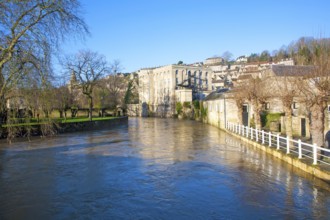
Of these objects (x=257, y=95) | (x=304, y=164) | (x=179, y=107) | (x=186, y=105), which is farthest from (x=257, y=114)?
(x=179, y=107)

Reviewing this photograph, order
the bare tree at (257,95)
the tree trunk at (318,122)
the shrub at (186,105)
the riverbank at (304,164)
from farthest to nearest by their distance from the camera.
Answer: the shrub at (186,105), the bare tree at (257,95), the tree trunk at (318,122), the riverbank at (304,164)

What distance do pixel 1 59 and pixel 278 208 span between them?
566 inches

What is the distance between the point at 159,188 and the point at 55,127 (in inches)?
891

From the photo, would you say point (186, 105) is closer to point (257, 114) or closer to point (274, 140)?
point (257, 114)

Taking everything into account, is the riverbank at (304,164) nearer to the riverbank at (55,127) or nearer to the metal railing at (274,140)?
the metal railing at (274,140)

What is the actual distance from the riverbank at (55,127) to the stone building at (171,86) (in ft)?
82.3

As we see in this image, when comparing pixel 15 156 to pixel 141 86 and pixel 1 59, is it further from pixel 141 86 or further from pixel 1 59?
pixel 141 86

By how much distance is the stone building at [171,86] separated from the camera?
70.1 m

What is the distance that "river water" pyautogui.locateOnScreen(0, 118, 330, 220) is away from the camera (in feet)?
24.4

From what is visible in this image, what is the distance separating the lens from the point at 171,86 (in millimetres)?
73438

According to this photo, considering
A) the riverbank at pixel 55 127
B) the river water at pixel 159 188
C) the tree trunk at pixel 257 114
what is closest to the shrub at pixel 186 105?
the riverbank at pixel 55 127

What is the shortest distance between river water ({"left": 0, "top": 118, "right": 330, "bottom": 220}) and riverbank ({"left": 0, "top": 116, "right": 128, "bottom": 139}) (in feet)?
23.0

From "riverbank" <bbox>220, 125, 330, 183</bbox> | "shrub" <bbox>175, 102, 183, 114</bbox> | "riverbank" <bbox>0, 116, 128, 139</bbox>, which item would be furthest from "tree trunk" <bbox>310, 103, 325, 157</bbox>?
"shrub" <bbox>175, 102, 183, 114</bbox>

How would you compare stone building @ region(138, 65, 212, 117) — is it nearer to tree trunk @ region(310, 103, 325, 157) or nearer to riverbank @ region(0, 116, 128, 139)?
riverbank @ region(0, 116, 128, 139)
